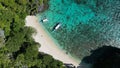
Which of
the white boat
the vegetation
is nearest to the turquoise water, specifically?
the white boat

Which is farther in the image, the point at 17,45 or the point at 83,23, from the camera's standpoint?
the point at 83,23

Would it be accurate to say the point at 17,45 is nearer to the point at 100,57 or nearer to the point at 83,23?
the point at 83,23

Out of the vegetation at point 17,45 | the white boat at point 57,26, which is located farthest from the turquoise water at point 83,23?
the vegetation at point 17,45

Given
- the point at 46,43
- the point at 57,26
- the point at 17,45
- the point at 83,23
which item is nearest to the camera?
the point at 17,45

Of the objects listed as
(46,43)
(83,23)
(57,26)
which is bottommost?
(46,43)

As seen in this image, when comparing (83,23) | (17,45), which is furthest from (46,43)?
(83,23)

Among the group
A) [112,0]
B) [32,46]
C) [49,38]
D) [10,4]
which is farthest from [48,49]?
[112,0]
